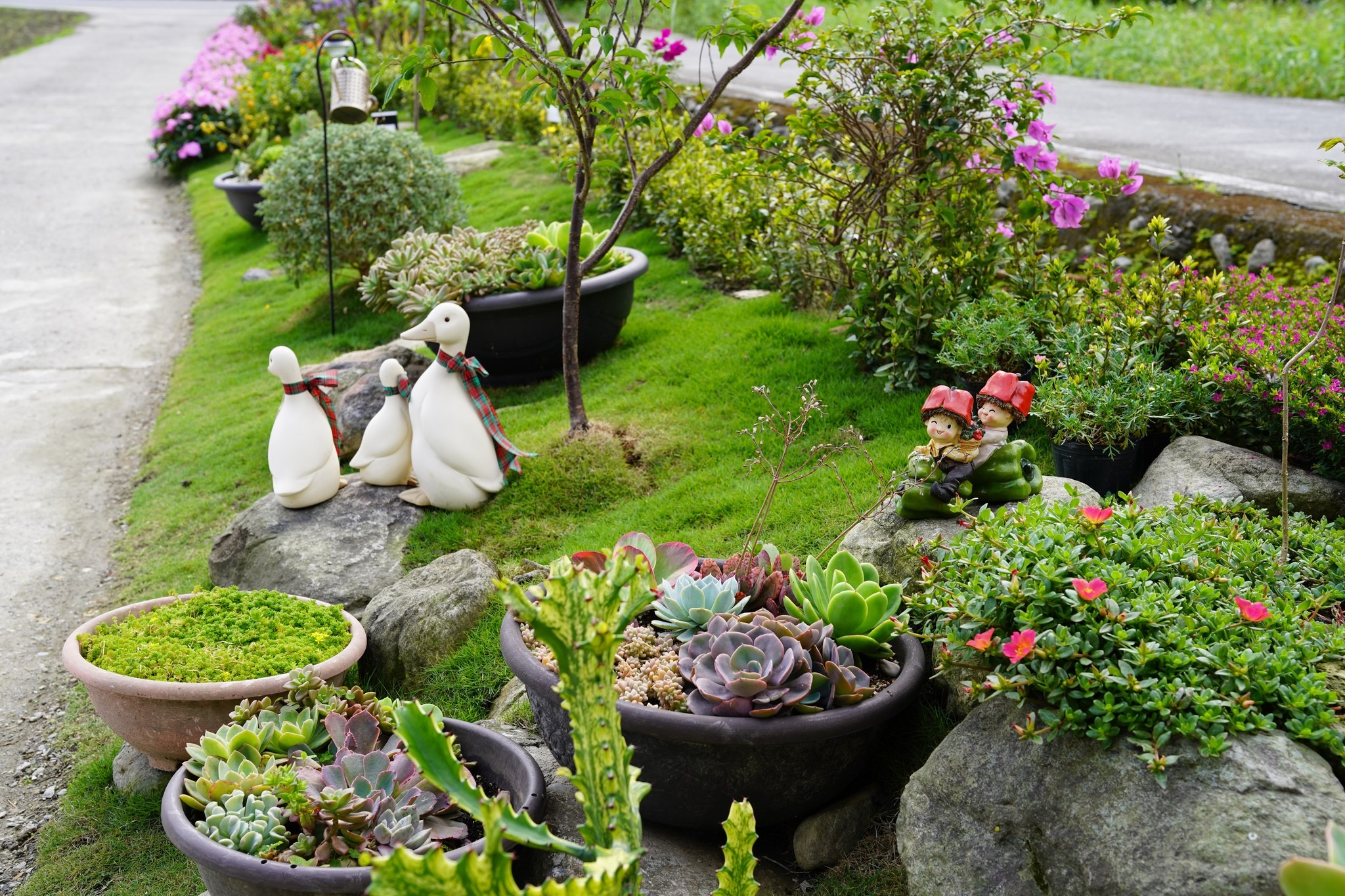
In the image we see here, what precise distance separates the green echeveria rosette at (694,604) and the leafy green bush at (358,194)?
5277 mm

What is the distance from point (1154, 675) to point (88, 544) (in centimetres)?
522

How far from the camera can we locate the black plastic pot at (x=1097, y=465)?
152 inches

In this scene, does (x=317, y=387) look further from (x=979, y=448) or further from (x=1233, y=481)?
(x=1233, y=481)

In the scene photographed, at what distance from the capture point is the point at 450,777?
214cm

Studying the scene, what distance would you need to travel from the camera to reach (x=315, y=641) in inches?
147

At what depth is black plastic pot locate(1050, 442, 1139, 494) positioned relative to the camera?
387cm

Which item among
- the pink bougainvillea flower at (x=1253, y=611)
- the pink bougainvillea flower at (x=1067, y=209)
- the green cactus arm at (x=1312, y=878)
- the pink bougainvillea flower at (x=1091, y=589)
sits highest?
the pink bougainvillea flower at (x=1067, y=209)

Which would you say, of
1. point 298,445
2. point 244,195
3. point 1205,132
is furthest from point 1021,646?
point 244,195

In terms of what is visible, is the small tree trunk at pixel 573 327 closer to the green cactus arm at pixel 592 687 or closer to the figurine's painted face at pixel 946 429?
the figurine's painted face at pixel 946 429

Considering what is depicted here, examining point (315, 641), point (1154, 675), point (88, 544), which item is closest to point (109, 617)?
point (315, 641)

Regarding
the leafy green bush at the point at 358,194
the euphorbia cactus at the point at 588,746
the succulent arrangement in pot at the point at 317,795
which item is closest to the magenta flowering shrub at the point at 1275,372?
the euphorbia cactus at the point at 588,746

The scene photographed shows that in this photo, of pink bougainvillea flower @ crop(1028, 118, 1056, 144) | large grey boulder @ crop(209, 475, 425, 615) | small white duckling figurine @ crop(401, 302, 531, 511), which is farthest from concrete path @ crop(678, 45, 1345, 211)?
large grey boulder @ crop(209, 475, 425, 615)

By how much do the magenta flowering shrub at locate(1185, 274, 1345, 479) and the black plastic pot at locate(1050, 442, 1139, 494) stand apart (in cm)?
32

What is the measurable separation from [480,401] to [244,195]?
7.11 metres
